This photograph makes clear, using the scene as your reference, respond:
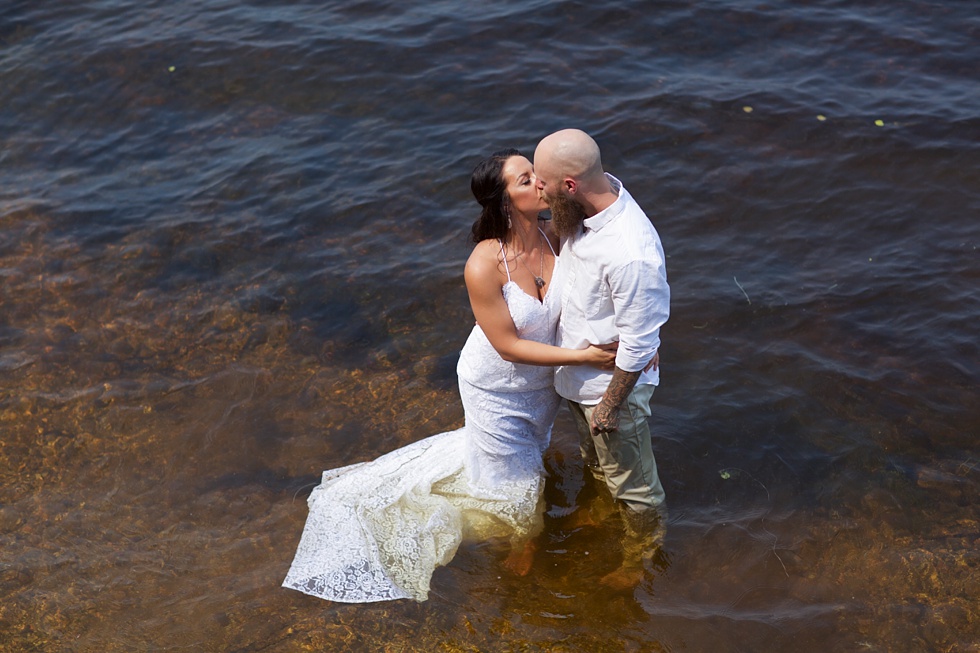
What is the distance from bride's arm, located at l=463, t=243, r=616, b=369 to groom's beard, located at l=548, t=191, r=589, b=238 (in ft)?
1.30

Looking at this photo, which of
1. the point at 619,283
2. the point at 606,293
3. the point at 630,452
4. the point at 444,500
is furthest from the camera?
the point at 444,500

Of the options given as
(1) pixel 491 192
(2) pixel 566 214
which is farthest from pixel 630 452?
(1) pixel 491 192

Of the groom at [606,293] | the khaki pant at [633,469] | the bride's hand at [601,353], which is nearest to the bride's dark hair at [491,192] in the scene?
the groom at [606,293]

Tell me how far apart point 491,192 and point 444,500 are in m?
2.07

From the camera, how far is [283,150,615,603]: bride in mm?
4812

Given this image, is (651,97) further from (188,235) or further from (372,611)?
(372,611)

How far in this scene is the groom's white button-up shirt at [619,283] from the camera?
4.38 meters

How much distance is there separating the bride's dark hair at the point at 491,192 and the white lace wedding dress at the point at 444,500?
0.64 m

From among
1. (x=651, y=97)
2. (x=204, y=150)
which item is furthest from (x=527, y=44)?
(x=204, y=150)

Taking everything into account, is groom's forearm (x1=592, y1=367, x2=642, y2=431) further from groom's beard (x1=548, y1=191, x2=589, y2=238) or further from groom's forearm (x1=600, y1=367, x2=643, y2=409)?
groom's beard (x1=548, y1=191, x2=589, y2=238)

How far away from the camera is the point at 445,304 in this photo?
8.03m

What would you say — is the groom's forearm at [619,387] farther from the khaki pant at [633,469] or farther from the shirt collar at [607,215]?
the shirt collar at [607,215]

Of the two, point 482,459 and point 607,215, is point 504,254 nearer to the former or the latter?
point 607,215

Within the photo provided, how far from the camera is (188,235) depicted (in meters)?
9.02
